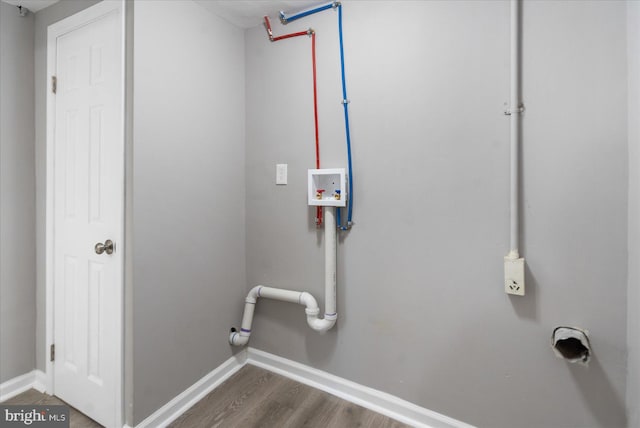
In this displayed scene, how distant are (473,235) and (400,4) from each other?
124 cm

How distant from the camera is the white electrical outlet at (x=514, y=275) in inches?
48.4

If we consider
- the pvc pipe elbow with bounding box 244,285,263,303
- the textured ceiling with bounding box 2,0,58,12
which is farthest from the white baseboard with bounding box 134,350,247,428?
the textured ceiling with bounding box 2,0,58,12

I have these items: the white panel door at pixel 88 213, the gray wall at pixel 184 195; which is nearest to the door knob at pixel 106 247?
the white panel door at pixel 88 213

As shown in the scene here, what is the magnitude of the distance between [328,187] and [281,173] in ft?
1.23

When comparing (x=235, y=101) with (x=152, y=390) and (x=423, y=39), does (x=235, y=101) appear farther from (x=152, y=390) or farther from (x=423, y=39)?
(x=152, y=390)

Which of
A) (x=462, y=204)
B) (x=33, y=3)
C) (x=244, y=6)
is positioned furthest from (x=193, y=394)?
(x=33, y=3)

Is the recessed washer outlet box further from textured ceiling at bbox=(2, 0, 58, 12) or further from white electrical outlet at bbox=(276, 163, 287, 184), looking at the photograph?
textured ceiling at bbox=(2, 0, 58, 12)

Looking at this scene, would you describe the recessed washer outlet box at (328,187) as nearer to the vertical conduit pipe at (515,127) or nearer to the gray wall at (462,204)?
the gray wall at (462,204)

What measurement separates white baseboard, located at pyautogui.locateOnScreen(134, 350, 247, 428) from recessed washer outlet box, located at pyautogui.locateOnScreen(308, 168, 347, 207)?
1.25 metres

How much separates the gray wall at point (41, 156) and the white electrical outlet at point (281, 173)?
4.62 ft

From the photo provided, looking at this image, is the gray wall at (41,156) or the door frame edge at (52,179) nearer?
the door frame edge at (52,179)

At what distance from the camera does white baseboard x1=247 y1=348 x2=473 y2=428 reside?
Result: 4.91ft

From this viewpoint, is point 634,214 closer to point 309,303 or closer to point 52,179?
point 309,303

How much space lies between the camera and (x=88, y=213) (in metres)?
1.57
